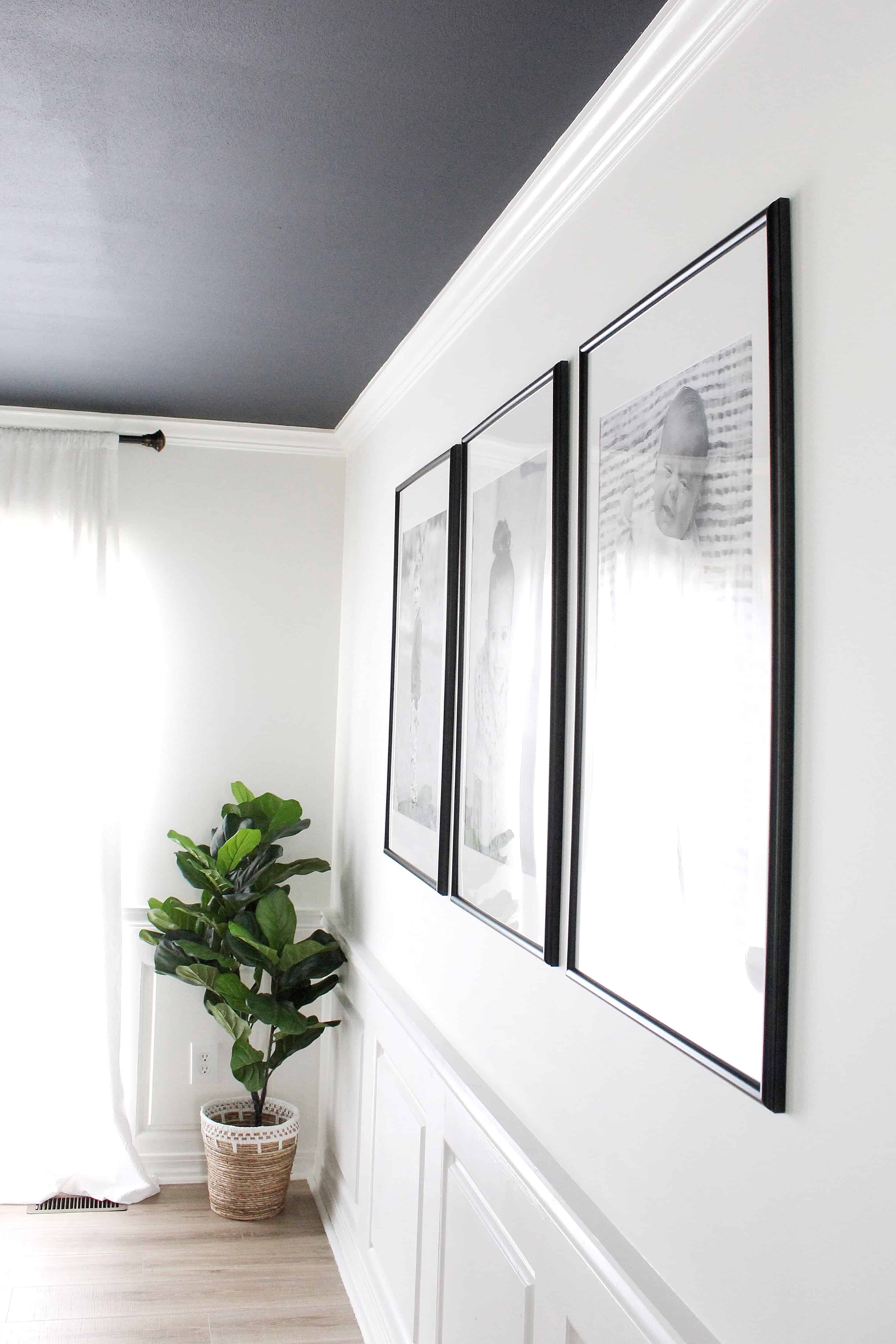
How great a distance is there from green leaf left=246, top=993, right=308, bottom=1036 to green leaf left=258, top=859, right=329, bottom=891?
0.35 metres

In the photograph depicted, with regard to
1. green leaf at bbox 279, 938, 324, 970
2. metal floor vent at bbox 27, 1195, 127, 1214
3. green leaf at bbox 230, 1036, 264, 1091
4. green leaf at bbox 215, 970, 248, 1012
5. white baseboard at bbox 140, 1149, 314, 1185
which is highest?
green leaf at bbox 279, 938, 324, 970

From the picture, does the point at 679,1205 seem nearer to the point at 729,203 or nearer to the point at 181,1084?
the point at 729,203

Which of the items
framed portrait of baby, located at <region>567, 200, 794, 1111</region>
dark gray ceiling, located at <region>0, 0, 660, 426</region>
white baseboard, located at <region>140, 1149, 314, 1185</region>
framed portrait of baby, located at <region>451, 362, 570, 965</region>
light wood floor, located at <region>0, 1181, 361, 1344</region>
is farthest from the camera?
white baseboard, located at <region>140, 1149, 314, 1185</region>

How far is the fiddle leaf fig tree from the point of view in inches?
128

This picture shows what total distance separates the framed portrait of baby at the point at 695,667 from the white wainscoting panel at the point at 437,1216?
370mm

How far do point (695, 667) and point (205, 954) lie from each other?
2471mm

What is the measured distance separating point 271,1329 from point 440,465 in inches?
A: 90.1

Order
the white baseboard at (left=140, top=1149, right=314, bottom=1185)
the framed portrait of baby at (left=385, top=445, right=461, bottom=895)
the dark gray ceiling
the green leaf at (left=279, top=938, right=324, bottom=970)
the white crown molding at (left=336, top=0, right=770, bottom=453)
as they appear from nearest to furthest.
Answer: the white crown molding at (left=336, top=0, right=770, bottom=453)
the dark gray ceiling
the framed portrait of baby at (left=385, top=445, right=461, bottom=895)
the green leaf at (left=279, top=938, right=324, bottom=970)
the white baseboard at (left=140, top=1149, right=314, bottom=1185)

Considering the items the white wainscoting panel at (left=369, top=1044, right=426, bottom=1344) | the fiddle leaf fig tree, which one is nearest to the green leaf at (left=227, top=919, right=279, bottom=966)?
the fiddle leaf fig tree

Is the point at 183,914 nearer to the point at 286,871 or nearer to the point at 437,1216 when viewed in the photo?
the point at 286,871

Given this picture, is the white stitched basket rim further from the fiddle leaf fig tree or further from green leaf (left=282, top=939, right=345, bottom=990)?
green leaf (left=282, top=939, right=345, bottom=990)

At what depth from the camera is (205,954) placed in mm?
3307

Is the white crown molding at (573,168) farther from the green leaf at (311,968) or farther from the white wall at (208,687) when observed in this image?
the green leaf at (311,968)

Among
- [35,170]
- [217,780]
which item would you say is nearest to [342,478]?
[217,780]
